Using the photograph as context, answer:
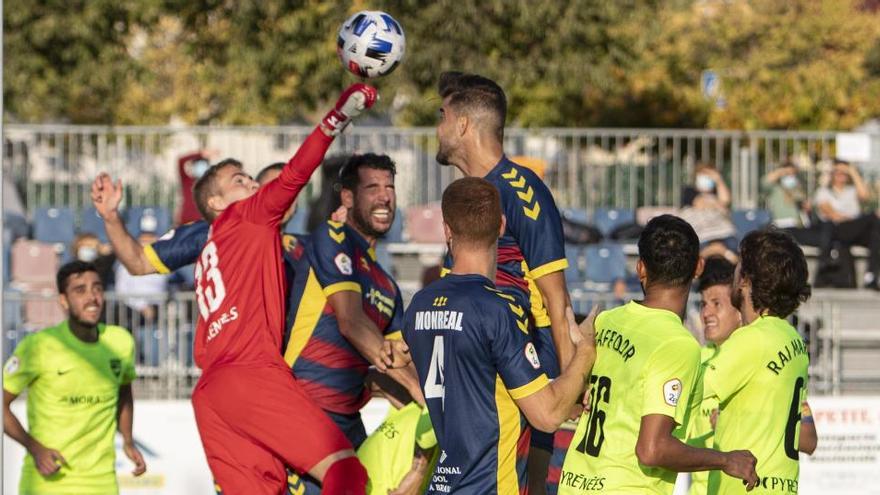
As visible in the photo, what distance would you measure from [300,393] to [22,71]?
57.2 ft

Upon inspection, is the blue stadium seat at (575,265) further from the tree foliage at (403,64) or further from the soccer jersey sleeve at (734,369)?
the soccer jersey sleeve at (734,369)

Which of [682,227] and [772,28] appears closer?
[682,227]

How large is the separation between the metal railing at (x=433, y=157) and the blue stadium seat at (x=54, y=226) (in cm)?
62

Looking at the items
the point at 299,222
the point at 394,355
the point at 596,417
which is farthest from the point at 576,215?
the point at 596,417

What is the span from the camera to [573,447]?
20.3ft

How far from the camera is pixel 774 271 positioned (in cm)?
668

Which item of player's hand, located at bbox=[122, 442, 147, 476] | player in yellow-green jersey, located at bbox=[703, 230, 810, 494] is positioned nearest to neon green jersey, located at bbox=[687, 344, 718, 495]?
player in yellow-green jersey, located at bbox=[703, 230, 810, 494]

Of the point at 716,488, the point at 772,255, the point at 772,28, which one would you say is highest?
the point at 772,28

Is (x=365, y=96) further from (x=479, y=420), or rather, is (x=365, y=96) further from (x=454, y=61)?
(x=454, y=61)

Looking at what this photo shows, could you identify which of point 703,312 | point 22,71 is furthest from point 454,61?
point 703,312

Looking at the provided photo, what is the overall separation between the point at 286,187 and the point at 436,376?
1.80 metres

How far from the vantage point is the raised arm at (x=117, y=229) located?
8609 millimetres

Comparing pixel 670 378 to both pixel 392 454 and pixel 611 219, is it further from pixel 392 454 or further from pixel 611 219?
pixel 611 219

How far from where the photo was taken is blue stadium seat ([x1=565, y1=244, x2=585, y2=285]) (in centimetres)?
1725
